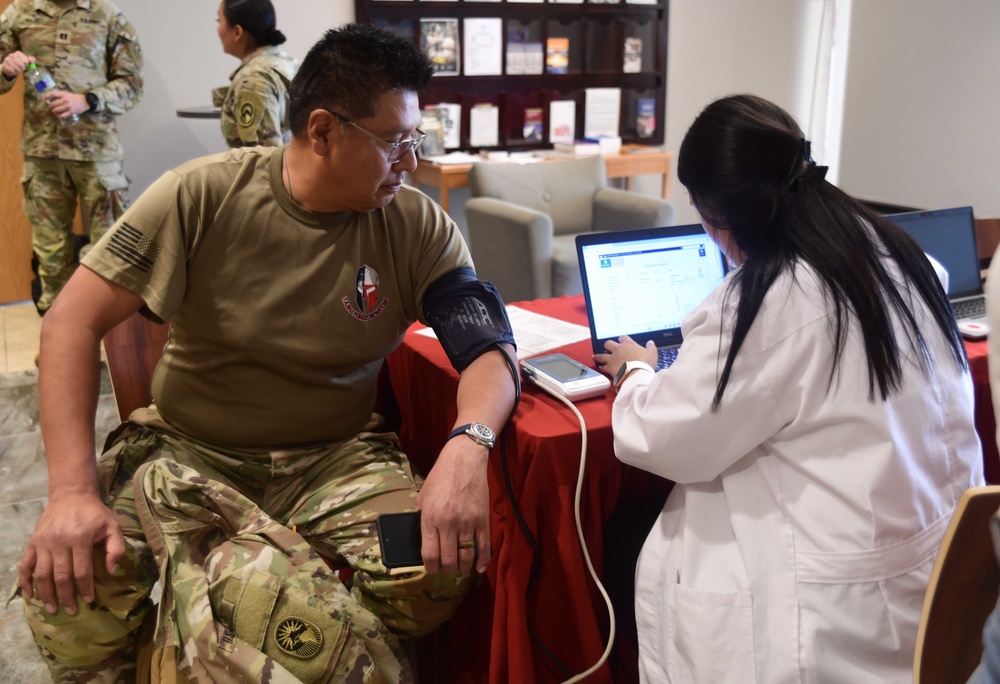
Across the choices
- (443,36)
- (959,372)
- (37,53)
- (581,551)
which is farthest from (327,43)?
(443,36)

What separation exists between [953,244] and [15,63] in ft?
10.4

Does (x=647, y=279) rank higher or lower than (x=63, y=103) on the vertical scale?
lower

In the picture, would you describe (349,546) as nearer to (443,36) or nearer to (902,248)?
(902,248)

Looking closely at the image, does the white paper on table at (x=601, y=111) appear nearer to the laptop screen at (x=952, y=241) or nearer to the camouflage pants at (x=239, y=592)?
the laptop screen at (x=952, y=241)

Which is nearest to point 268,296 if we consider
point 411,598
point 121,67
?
point 411,598

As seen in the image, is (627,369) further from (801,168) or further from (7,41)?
(7,41)

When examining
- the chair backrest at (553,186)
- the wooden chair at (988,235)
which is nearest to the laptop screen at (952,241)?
the wooden chair at (988,235)

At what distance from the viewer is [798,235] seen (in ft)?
3.76

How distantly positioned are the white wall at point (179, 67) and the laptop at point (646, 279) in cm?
293

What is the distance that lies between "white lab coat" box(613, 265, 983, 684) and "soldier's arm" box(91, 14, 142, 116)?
2.99m

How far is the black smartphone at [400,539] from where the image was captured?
1225 millimetres

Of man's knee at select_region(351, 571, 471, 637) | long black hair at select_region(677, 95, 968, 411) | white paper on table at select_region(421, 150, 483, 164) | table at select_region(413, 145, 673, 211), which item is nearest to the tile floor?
man's knee at select_region(351, 571, 471, 637)

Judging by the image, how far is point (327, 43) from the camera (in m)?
1.40

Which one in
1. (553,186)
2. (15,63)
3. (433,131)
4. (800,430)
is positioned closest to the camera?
(800,430)
